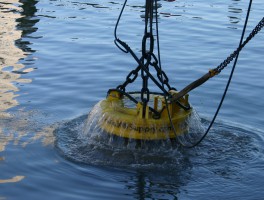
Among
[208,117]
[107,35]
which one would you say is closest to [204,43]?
[107,35]

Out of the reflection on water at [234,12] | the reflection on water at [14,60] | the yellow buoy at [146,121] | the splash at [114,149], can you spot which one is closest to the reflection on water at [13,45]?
the reflection on water at [14,60]

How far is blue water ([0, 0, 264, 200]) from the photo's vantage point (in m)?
7.28

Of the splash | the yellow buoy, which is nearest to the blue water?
the splash

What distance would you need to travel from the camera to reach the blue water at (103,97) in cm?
728

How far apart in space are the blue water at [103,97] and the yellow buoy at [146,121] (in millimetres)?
243

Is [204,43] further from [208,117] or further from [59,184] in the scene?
[59,184]

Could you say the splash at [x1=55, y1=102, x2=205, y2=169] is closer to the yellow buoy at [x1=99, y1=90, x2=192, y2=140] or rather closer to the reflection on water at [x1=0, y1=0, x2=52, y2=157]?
the yellow buoy at [x1=99, y1=90, x2=192, y2=140]

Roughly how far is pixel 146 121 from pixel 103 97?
2723mm

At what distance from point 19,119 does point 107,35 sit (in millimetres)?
5777

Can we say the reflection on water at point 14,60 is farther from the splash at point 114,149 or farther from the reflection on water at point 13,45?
the splash at point 114,149

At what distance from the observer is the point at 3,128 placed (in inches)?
346

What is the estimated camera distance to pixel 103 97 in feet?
34.1

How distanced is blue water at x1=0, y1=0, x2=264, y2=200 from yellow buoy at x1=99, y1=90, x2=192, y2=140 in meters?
0.24

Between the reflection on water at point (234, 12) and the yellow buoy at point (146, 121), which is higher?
the yellow buoy at point (146, 121)
